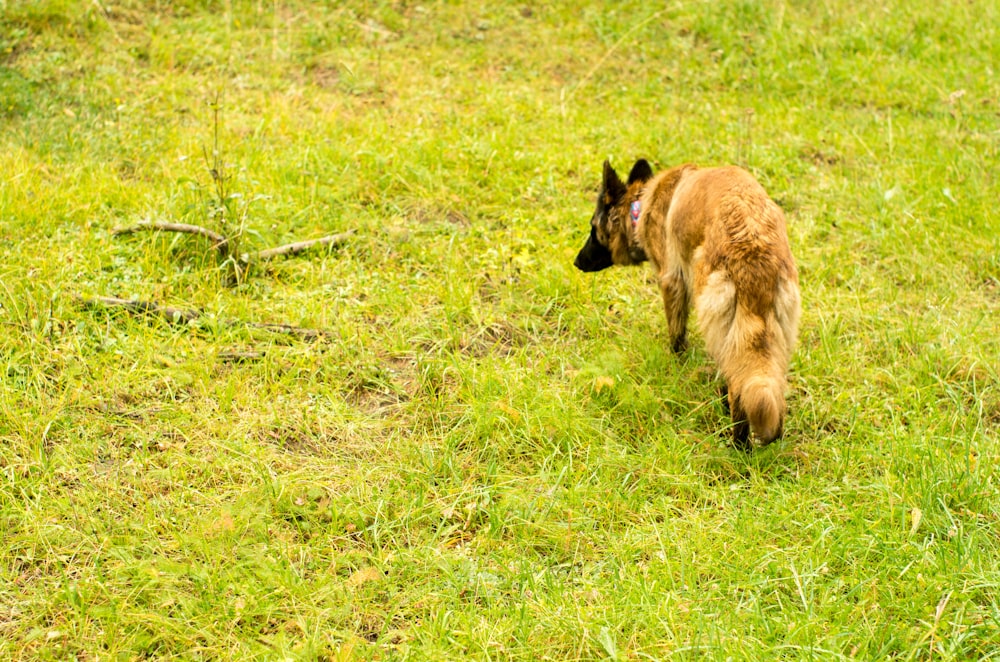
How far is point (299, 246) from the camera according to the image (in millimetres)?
5570

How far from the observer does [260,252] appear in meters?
5.41

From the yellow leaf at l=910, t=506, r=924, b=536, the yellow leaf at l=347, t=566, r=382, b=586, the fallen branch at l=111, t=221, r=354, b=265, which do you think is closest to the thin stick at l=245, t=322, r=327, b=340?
the fallen branch at l=111, t=221, r=354, b=265

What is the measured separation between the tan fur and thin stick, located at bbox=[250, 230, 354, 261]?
210cm

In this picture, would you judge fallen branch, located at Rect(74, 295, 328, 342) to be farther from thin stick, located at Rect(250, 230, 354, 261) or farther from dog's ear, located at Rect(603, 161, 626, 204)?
dog's ear, located at Rect(603, 161, 626, 204)

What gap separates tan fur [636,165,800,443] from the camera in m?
3.83

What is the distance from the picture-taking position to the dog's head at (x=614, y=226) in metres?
5.25

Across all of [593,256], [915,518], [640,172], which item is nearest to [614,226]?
[593,256]

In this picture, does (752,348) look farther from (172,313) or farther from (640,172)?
(172,313)

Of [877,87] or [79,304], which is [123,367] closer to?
[79,304]

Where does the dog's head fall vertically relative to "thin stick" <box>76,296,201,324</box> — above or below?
above

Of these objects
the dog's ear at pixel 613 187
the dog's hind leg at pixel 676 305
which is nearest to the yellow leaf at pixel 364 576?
the dog's hind leg at pixel 676 305

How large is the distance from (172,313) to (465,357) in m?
1.59

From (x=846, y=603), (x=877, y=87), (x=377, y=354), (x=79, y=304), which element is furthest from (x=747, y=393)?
(x=877, y=87)

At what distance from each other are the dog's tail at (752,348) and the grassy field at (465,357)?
13.8 inches
